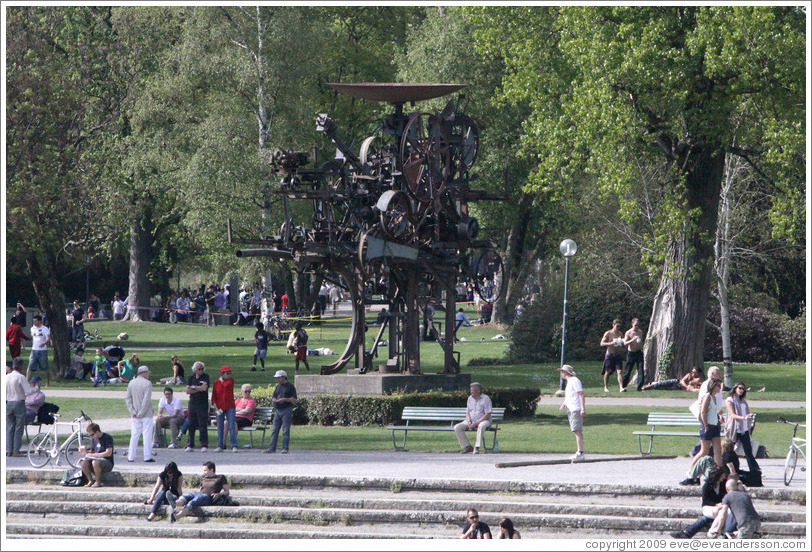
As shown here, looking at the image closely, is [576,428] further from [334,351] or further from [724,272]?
[334,351]

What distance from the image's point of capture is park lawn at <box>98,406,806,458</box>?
21.8 meters

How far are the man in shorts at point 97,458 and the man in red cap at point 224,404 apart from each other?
2.51 meters

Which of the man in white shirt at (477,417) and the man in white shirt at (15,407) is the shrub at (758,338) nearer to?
the man in white shirt at (477,417)

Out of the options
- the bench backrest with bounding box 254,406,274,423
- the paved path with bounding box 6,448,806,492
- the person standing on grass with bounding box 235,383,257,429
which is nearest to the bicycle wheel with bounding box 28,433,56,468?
the paved path with bounding box 6,448,806,492

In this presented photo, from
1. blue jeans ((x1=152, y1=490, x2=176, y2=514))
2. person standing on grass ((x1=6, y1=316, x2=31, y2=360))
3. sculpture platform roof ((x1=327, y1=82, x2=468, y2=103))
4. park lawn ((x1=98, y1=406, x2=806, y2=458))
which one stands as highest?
sculpture platform roof ((x1=327, y1=82, x2=468, y2=103))

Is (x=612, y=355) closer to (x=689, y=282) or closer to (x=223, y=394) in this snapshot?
(x=689, y=282)

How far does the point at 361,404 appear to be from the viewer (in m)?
24.9

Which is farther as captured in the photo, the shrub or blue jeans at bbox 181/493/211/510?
the shrub

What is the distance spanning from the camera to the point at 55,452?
20.7m

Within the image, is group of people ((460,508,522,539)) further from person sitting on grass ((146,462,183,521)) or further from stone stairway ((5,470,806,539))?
person sitting on grass ((146,462,183,521))

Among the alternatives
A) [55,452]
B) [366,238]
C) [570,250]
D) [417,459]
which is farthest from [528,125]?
[55,452]

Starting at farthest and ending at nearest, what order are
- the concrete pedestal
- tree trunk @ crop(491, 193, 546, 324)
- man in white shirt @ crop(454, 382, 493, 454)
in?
tree trunk @ crop(491, 193, 546, 324) → the concrete pedestal → man in white shirt @ crop(454, 382, 493, 454)

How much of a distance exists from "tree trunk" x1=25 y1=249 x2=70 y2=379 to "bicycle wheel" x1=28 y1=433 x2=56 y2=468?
11788 mm

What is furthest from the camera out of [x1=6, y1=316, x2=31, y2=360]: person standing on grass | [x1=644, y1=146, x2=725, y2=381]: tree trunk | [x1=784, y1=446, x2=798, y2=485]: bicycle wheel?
[x1=6, y1=316, x2=31, y2=360]: person standing on grass
